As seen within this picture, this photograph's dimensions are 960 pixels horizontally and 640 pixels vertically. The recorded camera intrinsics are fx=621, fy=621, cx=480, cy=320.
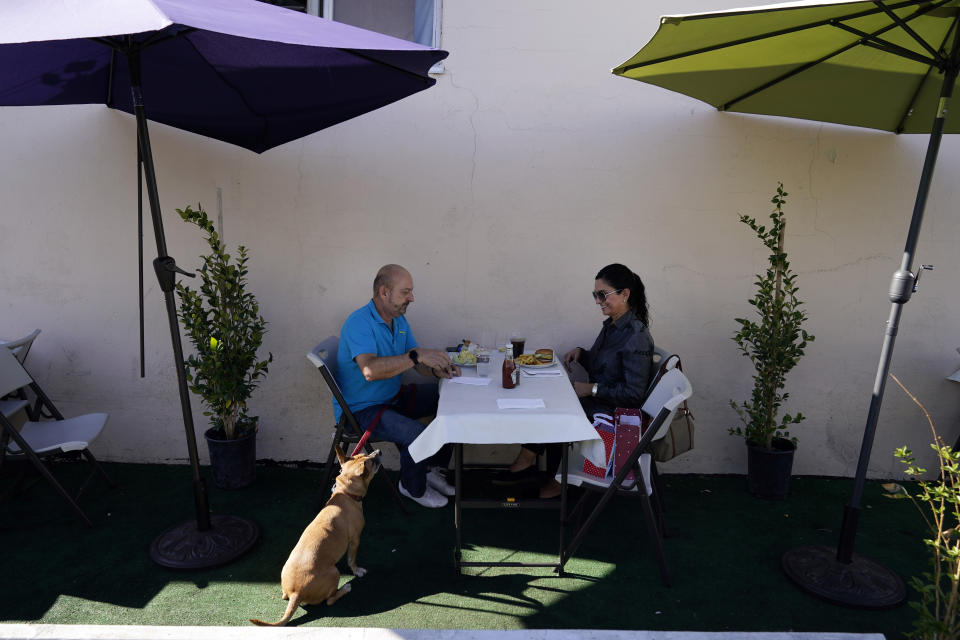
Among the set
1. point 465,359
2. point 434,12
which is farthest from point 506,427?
point 434,12

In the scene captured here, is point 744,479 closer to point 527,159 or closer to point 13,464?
point 527,159

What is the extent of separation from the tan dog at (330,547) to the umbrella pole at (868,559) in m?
2.20

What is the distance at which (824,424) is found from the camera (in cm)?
440

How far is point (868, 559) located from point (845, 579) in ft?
0.88

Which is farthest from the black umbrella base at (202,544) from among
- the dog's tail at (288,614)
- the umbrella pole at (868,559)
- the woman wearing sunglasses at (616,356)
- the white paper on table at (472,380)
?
the umbrella pole at (868,559)

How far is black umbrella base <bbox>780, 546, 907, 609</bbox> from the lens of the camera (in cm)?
294

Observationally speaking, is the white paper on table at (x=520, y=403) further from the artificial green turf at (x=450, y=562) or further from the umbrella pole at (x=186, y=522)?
the umbrella pole at (x=186, y=522)

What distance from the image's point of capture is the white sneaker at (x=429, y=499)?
3814mm

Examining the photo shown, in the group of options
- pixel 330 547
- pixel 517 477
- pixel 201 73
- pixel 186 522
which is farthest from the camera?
pixel 517 477

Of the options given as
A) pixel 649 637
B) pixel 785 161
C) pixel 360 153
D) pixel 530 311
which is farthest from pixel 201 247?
pixel 785 161

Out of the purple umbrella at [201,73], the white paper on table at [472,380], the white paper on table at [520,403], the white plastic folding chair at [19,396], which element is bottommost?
the white plastic folding chair at [19,396]

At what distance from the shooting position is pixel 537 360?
3871mm

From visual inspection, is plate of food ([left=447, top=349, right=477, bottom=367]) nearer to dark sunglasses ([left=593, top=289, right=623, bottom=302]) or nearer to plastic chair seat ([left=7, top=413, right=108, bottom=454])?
dark sunglasses ([left=593, top=289, right=623, bottom=302])

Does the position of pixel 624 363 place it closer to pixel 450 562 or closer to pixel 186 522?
pixel 450 562
